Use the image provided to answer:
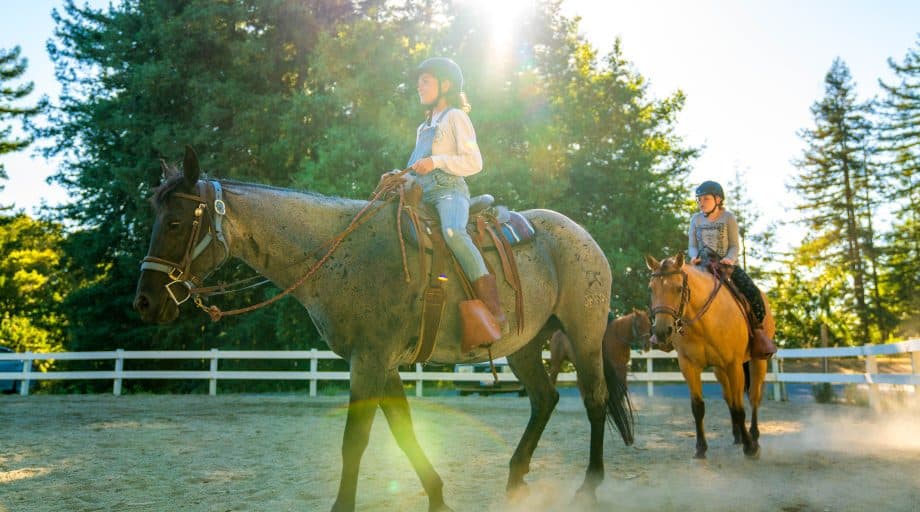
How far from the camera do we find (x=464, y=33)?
2406 centimetres

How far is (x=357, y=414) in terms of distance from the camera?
4012 mm

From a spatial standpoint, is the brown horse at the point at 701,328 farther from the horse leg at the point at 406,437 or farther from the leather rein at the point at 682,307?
the horse leg at the point at 406,437

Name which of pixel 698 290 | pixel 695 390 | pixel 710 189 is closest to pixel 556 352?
pixel 695 390

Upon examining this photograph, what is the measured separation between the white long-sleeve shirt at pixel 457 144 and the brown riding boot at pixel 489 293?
2.55 ft

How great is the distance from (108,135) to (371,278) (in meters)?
25.1

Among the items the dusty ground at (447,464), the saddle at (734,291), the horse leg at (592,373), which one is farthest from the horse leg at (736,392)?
the horse leg at (592,373)

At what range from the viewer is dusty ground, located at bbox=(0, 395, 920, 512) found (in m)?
5.11

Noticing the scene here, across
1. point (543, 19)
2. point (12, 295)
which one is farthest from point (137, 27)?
point (12, 295)

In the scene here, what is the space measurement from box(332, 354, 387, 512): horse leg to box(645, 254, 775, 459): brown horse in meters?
4.17

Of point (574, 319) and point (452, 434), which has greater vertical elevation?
point (574, 319)

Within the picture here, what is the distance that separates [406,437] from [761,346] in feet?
17.4

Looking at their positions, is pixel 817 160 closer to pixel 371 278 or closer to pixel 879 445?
pixel 879 445

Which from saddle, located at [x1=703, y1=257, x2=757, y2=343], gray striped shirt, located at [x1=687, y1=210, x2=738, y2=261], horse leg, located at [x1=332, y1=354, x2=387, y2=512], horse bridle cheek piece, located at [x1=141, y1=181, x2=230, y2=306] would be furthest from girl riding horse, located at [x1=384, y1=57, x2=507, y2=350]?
gray striped shirt, located at [x1=687, y1=210, x2=738, y2=261]

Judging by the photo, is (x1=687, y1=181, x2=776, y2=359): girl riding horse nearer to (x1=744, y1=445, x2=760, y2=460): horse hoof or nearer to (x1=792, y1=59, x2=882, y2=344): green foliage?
(x1=744, y1=445, x2=760, y2=460): horse hoof
